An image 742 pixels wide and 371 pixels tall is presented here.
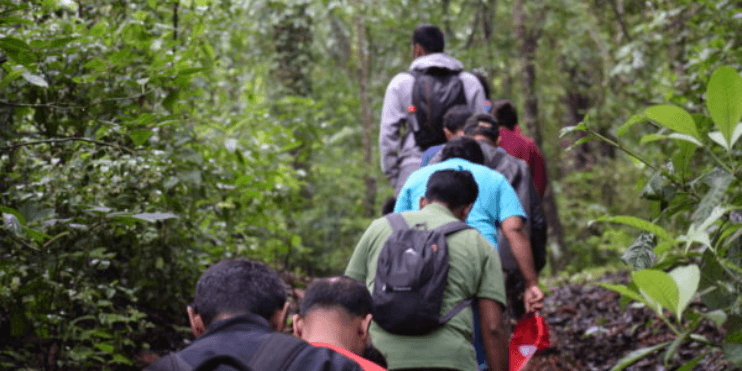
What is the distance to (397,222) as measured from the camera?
4.53 metres

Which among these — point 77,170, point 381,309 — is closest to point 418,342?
point 381,309

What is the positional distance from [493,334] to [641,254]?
6.82 feet

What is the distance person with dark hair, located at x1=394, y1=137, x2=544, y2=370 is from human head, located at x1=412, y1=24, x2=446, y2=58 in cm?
166

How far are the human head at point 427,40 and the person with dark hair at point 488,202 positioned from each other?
1661mm

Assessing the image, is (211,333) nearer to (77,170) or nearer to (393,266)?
(393,266)

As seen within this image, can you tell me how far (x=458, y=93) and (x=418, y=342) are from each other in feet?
10.3

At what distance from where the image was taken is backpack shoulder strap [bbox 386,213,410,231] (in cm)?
448

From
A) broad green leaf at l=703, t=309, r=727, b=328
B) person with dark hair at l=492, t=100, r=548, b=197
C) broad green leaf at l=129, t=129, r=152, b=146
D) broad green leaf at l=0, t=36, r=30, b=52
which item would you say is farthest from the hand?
broad green leaf at l=703, t=309, r=727, b=328

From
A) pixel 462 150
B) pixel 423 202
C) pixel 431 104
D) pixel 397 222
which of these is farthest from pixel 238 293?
pixel 431 104

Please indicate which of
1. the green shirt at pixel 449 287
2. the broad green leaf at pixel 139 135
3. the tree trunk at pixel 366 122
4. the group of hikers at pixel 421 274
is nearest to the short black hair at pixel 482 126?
the group of hikers at pixel 421 274

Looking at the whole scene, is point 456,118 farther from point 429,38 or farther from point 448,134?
point 429,38

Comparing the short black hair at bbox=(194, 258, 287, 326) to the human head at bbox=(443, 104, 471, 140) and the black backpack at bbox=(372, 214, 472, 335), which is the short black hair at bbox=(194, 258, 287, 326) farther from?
the human head at bbox=(443, 104, 471, 140)

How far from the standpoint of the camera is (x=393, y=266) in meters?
4.20

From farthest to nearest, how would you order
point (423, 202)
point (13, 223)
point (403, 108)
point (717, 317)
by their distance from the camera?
point (403, 108), point (423, 202), point (13, 223), point (717, 317)
